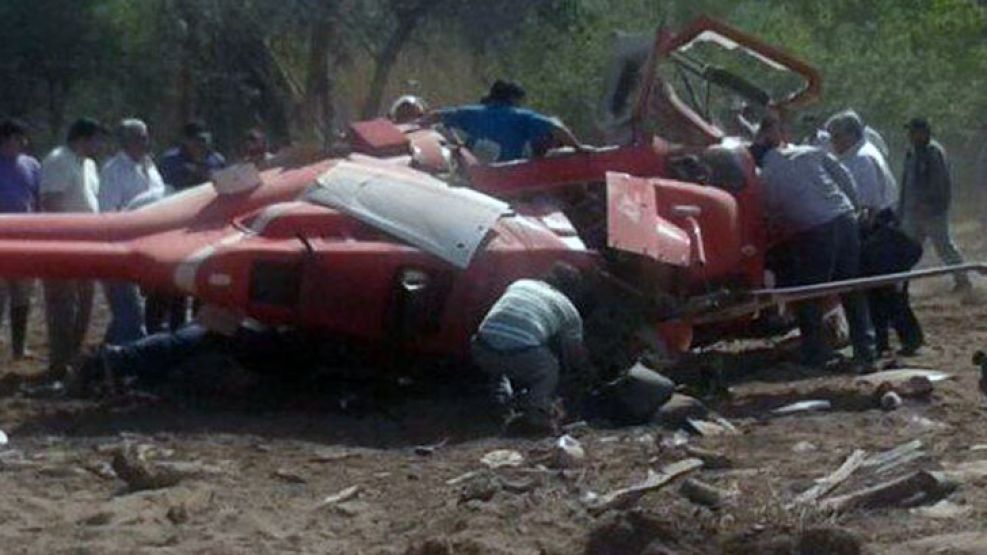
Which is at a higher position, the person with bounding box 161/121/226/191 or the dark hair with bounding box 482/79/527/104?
the dark hair with bounding box 482/79/527/104

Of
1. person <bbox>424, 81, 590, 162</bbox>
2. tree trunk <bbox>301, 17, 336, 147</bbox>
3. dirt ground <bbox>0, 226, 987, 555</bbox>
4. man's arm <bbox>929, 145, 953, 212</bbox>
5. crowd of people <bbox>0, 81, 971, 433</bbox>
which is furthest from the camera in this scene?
tree trunk <bbox>301, 17, 336, 147</bbox>

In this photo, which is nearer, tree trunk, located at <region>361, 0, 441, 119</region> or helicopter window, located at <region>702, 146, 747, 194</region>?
helicopter window, located at <region>702, 146, 747, 194</region>

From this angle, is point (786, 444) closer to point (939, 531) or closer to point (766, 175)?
point (939, 531)

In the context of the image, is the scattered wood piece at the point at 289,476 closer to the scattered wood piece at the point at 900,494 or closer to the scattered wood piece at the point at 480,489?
the scattered wood piece at the point at 480,489

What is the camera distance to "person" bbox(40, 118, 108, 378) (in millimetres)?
14102

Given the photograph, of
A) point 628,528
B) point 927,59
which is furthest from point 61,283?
point 927,59

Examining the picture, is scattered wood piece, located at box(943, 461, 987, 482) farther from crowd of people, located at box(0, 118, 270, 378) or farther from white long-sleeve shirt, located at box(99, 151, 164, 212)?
white long-sleeve shirt, located at box(99, 151, 164, 212)

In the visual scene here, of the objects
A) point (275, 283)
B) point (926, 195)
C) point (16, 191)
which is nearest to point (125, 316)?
point (16, 191)

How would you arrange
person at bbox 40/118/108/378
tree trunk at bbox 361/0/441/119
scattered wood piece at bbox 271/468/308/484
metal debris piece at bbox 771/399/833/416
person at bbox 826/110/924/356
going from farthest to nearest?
tree trunk at bbox 361/0/441/119, person at bbox 826/110/924/356, person at bbox 40/118/108/378, metal debris piece at bbox 771/399/833/416, scattered wood piece at bbox 271/468/308/484

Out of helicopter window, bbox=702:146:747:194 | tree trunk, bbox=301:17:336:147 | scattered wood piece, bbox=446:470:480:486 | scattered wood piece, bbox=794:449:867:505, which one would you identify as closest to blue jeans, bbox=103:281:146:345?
helicopter window, bbox=702:146:747:194

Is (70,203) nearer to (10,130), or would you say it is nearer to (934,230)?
(10,130)

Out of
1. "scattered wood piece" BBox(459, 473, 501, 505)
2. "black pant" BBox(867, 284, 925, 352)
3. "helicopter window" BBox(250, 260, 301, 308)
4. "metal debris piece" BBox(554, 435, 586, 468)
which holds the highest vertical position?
"helicopter window" BBox(250, 260, 301, 308)

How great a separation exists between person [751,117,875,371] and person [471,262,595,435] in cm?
268

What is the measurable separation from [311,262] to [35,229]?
1462 millimetres
